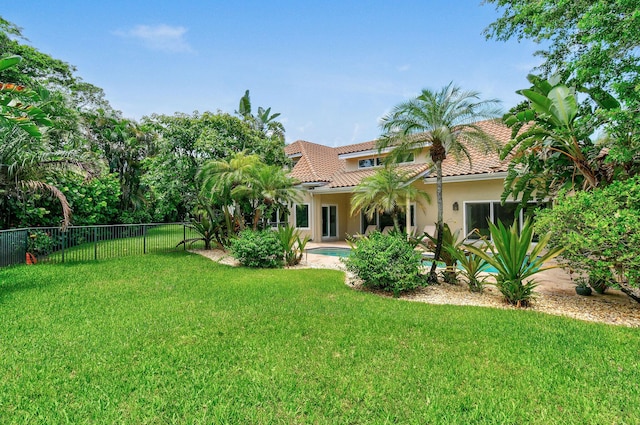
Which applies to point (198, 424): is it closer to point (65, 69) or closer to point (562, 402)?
point (562, 402)

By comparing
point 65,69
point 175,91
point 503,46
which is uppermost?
point 65,69

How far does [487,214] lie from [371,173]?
7.30 m

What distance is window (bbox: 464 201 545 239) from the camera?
15211 mm

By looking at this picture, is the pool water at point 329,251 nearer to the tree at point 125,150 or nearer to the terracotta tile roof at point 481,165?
the terracotta tile roof at point 481,165

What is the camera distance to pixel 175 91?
19.3 m

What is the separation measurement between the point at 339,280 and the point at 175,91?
629 inches

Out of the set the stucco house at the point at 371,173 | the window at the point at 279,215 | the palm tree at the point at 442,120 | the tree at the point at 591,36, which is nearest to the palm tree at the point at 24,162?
the window at the point at 279,215

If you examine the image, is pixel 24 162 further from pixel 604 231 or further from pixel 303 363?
pixel 604 231

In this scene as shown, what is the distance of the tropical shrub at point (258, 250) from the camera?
1219 centimetres

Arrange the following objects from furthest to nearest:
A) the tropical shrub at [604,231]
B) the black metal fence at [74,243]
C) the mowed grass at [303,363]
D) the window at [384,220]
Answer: the window at [384,220], the black metal fence at [74,243], the tropical shrub at [604,231], the mowed grass at [303,363]

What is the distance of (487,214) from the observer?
51.6 ft

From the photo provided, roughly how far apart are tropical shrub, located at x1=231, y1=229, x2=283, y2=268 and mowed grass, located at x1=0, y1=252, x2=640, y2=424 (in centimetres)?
419

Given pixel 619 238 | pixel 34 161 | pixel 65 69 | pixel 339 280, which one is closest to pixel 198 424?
pixel 339 280

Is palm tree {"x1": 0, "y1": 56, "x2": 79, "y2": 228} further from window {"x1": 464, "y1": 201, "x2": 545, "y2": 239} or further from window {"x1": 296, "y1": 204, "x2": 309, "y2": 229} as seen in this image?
window {"x1": 464, "y1": 201, "x2": 545, "y2": 239}
